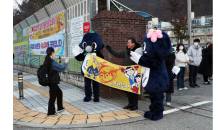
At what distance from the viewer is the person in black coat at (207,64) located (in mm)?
10059

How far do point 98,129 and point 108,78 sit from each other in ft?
6.86

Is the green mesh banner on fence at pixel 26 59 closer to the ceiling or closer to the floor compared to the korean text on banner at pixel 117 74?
closer to the ceiling

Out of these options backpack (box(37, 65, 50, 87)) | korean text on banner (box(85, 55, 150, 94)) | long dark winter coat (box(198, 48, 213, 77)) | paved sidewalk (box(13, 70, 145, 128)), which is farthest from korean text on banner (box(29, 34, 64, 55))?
long dark winter coat (box(198, 48, 213, 77))

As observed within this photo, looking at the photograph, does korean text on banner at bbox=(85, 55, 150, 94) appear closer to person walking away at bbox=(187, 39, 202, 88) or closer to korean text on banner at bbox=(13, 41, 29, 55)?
person walking away at bbox=(187, 39, 202, 88)

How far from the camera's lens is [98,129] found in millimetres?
4465

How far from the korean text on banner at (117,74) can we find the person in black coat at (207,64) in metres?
5.36

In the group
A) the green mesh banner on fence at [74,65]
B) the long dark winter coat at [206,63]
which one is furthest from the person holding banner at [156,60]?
the long dark winter coat at [206,63]

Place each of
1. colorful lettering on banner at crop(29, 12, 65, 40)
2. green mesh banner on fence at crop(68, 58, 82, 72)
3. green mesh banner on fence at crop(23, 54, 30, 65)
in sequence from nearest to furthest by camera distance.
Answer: green mesh banner on fence at crop(68, 58, 82, 72) < colorful lettering on banner at crop(29, 12, 65, 40) < green mesh banner on fence at crop(23, 54, 30, 65)

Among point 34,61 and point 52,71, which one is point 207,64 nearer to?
point 52,71

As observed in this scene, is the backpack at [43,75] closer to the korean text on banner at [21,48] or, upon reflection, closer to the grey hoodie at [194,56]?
the grey hoodie at [194,56]

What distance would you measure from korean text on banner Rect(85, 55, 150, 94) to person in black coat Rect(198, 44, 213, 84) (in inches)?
211

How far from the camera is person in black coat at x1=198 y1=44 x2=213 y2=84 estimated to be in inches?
396
